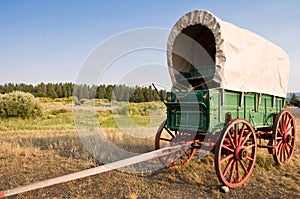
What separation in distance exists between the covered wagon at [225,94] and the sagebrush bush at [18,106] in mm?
16245

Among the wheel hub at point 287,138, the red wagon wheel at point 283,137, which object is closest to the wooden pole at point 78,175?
the red wagon wheel at point 283,137

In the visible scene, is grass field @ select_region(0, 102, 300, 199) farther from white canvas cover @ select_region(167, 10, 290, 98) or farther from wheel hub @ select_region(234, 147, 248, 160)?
white canvas cover @ select_region(167, 10, 290, 98)

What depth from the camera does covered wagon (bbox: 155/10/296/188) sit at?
5.03m

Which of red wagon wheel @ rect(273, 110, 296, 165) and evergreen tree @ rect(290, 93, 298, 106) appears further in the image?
evergreen tree @ rect(290, 93, 298, 106)

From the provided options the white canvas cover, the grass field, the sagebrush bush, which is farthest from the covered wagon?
the sagebrush bush

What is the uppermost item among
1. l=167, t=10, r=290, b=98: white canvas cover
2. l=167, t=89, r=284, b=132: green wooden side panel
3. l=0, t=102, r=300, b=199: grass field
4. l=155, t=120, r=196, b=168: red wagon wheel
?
l=167, t=10, r=290, b=98: white canvas cover

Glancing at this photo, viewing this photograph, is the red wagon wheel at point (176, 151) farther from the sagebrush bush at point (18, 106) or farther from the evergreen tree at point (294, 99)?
the evergreen tree at point (294, 99)

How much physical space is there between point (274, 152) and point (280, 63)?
2377 mm

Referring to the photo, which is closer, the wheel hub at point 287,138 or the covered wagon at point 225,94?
the covered wagon at point 225,94

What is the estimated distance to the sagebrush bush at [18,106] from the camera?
1934cm

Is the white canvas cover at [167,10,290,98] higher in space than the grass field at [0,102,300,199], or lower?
higher

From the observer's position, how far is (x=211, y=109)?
494 centimetres

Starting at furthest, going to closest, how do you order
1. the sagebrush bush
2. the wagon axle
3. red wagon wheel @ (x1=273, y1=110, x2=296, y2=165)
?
the sagebrush bush → red wagon wheel @ (x1=273, y1=110, x2=296, y2=165) → the wagon axle

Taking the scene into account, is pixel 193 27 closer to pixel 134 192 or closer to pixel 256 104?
pixel 256 104
